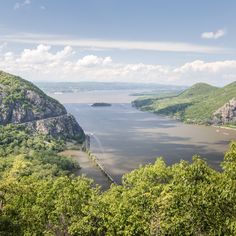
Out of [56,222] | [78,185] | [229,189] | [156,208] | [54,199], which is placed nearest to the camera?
[229,189]

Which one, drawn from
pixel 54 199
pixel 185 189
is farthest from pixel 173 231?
pixel 54 199

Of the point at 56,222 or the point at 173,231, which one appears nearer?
the point at 173,231

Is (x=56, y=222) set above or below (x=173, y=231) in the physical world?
below

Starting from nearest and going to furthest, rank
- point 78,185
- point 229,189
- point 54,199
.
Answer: point 229,189, point 54,199, point 78,185

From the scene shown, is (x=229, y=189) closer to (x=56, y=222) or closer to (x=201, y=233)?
(x=201, y=233)

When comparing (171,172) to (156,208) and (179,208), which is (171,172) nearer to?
(156,208)

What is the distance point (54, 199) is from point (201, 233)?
120ft

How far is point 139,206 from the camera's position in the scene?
2685 inches

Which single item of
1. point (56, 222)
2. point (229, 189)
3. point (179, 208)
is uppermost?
point (229, 189)

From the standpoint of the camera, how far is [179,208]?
5275cm

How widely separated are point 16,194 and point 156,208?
29834mm

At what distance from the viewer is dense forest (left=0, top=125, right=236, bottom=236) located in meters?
48.9

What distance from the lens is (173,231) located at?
180ft

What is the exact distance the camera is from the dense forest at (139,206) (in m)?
48.9
